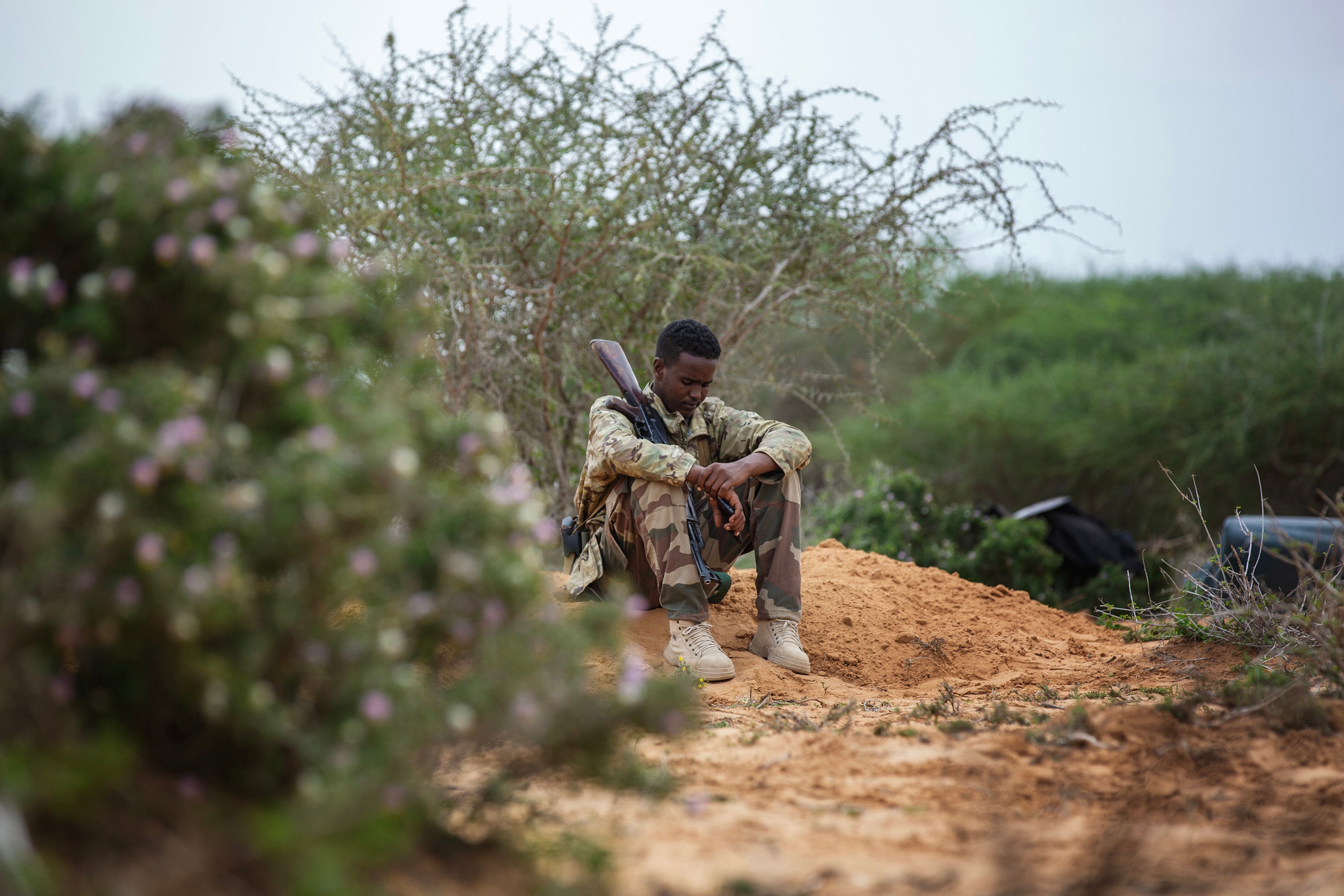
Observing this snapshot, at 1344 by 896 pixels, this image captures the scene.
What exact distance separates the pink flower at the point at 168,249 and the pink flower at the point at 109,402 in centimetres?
25

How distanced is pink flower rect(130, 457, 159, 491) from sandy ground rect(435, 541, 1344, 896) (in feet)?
2.41

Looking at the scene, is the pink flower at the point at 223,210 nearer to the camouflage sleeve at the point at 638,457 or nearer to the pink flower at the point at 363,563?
the pink flower at the point at 363,563

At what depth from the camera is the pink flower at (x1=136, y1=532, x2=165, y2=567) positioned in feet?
4.35

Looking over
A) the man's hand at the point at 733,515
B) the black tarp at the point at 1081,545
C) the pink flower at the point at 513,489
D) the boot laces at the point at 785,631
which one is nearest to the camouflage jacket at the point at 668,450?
the man's hand at the point at 733,515

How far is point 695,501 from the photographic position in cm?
421

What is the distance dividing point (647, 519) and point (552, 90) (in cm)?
303

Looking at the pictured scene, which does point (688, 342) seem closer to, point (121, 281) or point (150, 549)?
point (121, 281)

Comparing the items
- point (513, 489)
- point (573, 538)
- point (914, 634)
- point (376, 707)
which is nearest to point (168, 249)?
point (513, 489)

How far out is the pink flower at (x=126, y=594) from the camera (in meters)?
1.35

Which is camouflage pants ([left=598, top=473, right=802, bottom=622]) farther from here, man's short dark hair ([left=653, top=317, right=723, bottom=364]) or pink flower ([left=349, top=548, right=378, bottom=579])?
pink flower ([left=349, top=548, right=378, bottom=579])

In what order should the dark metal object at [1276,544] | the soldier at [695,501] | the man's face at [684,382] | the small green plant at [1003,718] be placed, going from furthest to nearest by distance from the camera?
the dark metal object at [1276,544] < the man's face at [684,382] < the soldier at [695,501] < the small green plant at [1003,718]

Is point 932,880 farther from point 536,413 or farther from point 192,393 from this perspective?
point 536,413

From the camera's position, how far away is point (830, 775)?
237 centimetres

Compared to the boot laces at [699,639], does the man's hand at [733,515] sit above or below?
above
